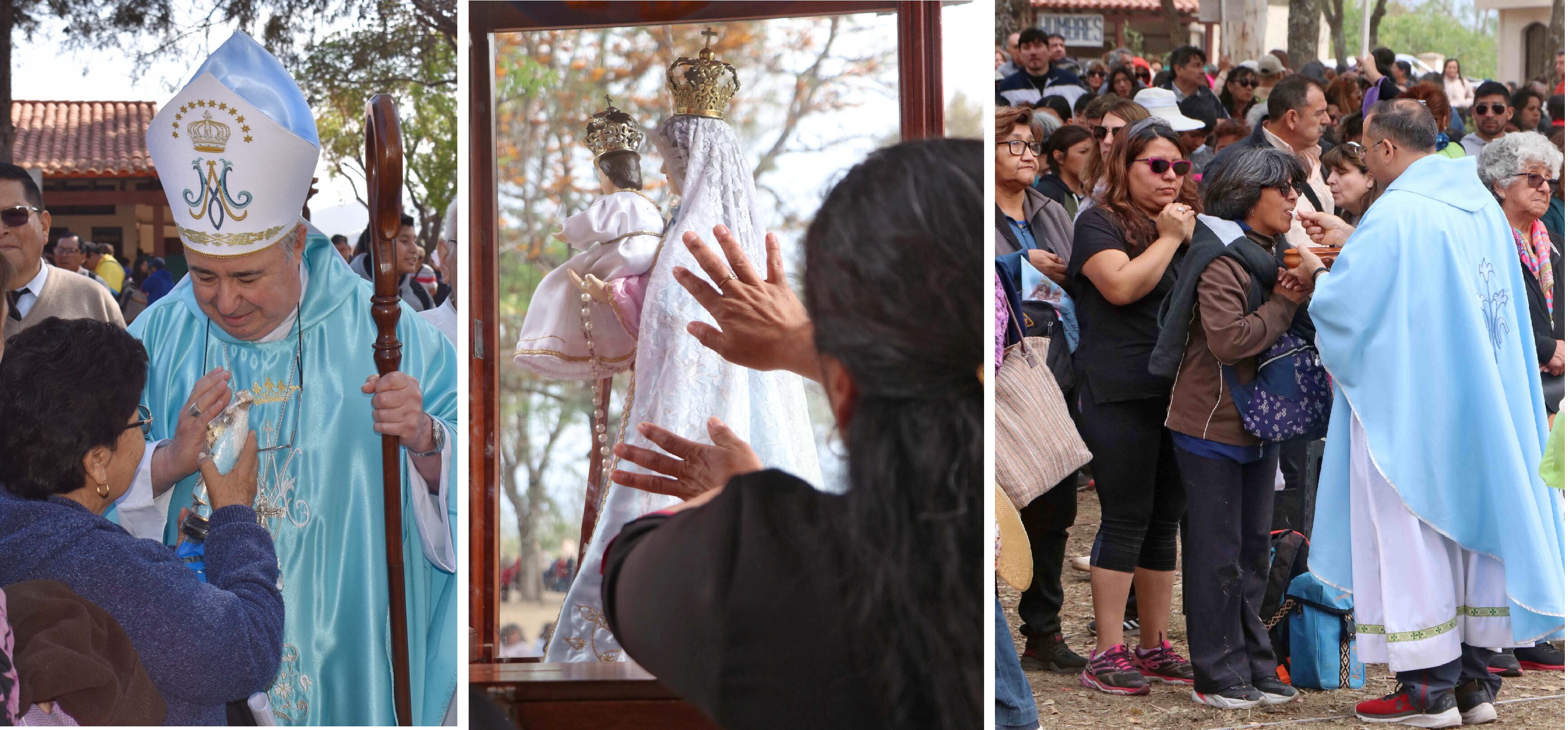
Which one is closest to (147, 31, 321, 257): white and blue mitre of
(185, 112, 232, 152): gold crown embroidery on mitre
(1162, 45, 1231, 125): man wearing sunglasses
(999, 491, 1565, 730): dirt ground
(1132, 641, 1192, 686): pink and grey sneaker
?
(185, 112, 232, 152): gold crown embroidery on mitre

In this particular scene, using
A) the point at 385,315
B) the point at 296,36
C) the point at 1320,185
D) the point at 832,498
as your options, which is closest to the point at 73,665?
the point at 385,315

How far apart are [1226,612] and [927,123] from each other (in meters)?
1.85

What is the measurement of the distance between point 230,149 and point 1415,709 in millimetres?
2767

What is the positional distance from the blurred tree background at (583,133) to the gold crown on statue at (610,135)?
13 mm

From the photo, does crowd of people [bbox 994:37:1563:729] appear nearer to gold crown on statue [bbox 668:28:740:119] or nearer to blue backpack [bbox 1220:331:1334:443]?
blue backpack [bbox 1220:331:1334:443]

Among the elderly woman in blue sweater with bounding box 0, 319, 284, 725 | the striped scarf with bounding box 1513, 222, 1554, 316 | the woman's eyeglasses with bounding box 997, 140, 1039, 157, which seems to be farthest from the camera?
the striped scarf with bounding box 1513, 222, 1554, 316

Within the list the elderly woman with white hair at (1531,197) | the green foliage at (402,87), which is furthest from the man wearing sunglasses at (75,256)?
→ the elderly woman with white hair at (1531,197)

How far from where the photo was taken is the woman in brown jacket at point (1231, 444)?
3.09 meters

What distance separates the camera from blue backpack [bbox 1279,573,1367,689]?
3.43 meters

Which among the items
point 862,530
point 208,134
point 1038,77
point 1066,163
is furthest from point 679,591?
point 1038,77

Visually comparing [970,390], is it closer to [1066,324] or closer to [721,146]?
[721,146]

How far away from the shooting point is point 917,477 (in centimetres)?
172

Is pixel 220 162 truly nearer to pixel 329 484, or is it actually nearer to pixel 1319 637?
pixel 329 484

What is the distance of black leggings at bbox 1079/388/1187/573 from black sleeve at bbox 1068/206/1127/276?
32 centimetres
